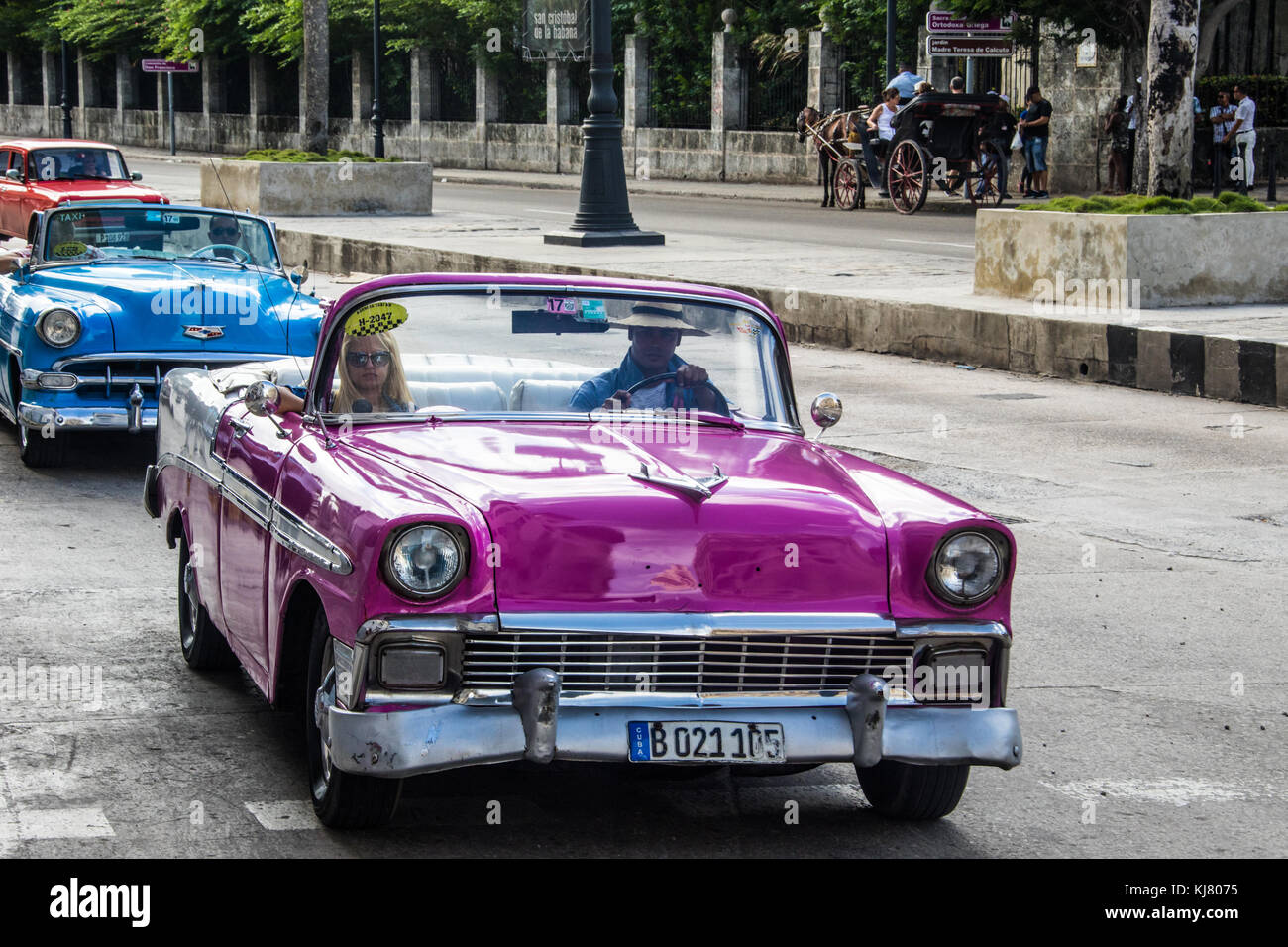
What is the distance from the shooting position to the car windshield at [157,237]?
11383 millimetres

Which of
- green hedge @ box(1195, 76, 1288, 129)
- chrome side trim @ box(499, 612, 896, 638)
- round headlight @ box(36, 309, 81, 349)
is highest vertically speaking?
green hedge @ box(1195, 76, 1288, 129)

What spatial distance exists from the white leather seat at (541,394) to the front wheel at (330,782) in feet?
3.61

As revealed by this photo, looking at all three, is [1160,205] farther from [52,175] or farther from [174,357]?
[52,175]

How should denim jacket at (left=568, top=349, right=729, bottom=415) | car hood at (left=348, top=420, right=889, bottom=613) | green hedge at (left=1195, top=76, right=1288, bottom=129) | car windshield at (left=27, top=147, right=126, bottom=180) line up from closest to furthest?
car hood at (left=348, top=420, right=889, bottom=613), denim jacket at (left=568, top=349, right=729, bottom=415), car windshield at (left=27, top=147, right=126, bottom=180), green hedge at (left=1195, top=76, right=1288, bottom=129)

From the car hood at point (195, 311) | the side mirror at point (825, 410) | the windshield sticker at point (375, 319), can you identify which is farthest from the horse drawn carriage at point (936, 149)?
the windshield sticker at point (375, 319)

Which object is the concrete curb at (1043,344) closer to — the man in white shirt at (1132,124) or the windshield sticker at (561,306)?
the windshield sticker at (561,306)

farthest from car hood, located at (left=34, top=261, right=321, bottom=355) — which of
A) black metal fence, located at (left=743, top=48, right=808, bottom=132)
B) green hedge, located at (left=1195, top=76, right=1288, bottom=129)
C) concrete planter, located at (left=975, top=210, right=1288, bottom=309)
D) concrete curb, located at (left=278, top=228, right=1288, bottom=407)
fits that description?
black metal fence, located at (left=743, top=48, right=808, bottom=132)

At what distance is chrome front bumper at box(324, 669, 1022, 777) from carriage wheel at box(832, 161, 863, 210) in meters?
26.9

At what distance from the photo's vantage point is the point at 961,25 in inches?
1228

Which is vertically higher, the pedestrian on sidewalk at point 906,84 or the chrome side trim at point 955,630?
the pedestrian on sidewalk at point 906,84

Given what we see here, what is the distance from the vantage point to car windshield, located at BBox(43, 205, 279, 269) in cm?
1138

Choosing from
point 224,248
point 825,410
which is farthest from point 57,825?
point 224,248

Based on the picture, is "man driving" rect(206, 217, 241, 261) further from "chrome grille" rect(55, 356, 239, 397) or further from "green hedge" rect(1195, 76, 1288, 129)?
"green hedge" rect(1195, 76, 1288, 129)
